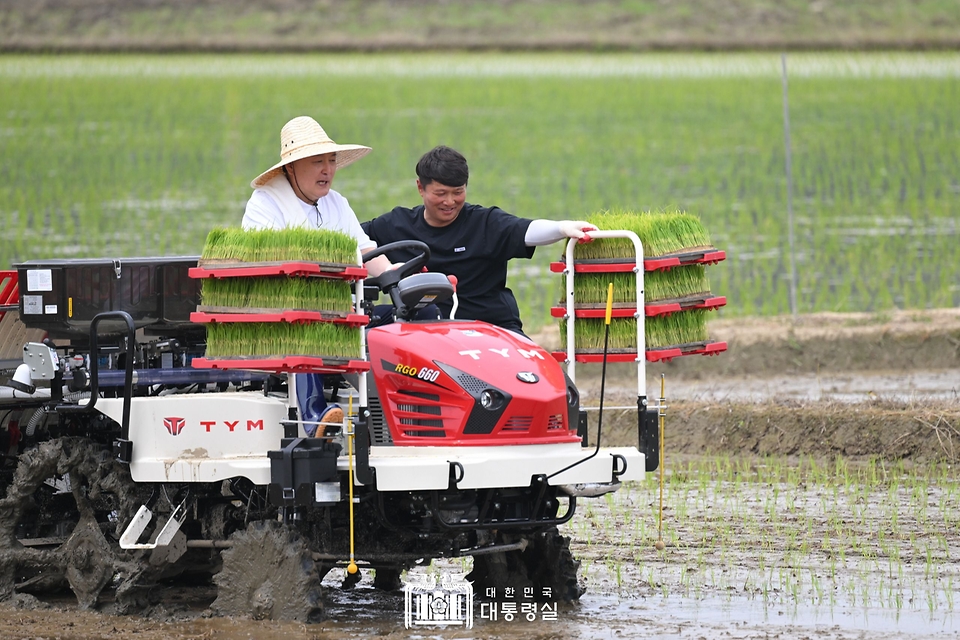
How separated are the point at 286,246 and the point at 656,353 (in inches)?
70.5

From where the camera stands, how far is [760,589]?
6.91m

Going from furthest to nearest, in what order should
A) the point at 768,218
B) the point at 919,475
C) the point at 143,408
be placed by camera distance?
the point at 768,218 → the point at 919,475 → the point at 143,408

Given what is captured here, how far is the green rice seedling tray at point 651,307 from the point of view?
691 cm

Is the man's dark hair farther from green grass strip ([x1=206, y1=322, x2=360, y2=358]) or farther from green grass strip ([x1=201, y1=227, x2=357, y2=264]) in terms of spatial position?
green grass strip ([x1=206, y1=322, x2=360, y2=358])

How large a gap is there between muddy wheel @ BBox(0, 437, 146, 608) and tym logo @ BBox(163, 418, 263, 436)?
0.40 metres

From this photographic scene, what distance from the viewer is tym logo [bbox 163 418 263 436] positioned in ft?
21.2

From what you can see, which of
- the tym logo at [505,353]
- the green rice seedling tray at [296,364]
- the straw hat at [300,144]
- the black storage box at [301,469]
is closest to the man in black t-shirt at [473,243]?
the straw hat at [300,144]

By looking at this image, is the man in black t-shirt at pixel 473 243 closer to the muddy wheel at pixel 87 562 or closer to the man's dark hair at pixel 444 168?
the man's dark hair at pixel 444 168

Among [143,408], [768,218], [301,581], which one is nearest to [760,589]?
[301,581]

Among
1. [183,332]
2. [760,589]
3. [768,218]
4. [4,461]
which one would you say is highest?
[768,218]

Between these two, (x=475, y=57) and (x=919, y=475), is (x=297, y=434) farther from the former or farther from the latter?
(x=475, y=57)

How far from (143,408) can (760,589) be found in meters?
2.80

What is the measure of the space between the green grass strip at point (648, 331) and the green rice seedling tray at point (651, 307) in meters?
0.04

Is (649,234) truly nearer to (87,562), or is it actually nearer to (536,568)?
(536,568)
